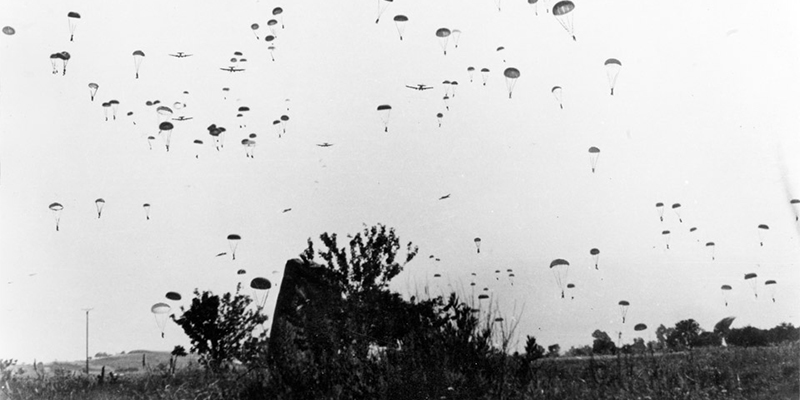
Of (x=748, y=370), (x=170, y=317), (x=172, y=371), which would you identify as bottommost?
(x=748, y=370)

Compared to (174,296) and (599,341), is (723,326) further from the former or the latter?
(174,296)

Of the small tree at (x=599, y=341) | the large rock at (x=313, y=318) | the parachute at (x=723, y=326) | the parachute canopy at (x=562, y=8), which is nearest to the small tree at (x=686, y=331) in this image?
the parachute at (x=723, y=326)

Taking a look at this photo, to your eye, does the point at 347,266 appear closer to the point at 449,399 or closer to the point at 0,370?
the point at 449,399

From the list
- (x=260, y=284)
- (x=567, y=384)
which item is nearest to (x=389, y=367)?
(x=567, y=384)

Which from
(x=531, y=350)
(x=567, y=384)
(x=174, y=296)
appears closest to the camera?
(x=531, y=350)

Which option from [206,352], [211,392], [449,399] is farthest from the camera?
[206,352]

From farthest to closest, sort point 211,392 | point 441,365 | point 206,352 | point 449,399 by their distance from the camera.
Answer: point 206,352
point 211,392
point 441,365
point 449,399

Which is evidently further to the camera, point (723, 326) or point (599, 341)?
point (723, 326)

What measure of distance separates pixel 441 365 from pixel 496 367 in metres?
0.85

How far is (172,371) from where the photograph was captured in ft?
47.9

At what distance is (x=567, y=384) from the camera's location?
11734 mm

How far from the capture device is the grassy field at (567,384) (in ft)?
30.9

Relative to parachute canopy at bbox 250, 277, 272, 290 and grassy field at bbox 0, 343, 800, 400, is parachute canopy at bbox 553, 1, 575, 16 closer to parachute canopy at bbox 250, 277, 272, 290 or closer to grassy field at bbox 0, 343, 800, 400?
grassy field at bbox 0, 343, 800, 400

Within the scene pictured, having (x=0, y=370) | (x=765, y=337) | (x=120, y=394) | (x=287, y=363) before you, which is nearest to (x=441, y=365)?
(x=287, y=363)
